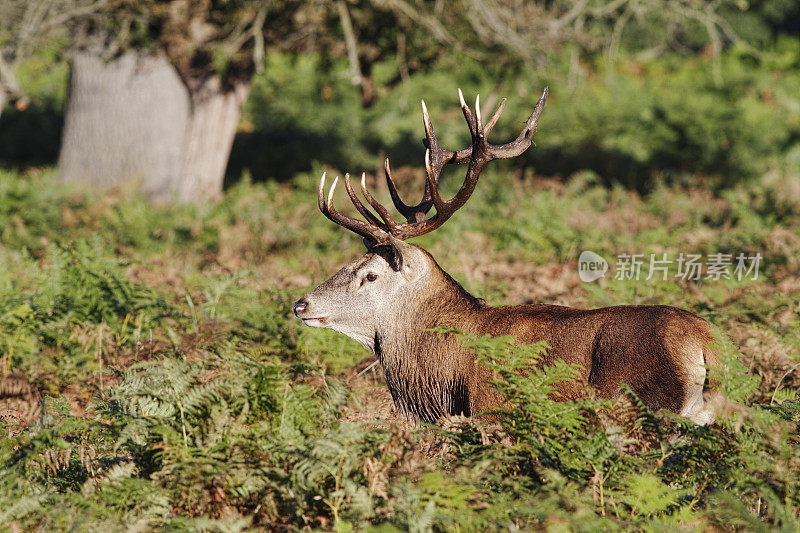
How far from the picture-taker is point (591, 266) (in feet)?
27.0

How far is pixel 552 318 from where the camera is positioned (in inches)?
191

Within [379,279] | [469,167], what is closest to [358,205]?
[379,279]

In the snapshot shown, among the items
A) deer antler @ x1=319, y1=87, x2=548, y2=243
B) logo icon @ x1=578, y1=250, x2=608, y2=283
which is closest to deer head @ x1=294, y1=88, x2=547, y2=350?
deer antler @ x1=319, y1=87, x2=548, y2=243

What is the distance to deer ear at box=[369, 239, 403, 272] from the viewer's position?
211 inches

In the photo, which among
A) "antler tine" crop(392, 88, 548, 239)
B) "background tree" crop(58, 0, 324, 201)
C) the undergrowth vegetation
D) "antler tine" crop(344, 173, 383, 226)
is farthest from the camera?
"background tree" crop(58, 0, 324, 201)

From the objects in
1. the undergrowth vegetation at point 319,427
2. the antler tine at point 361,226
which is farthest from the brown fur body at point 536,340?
the antler tine at point 361,226

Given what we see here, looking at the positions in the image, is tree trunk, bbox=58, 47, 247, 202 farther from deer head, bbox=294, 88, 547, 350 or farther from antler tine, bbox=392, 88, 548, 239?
antler tine, bbox=392, 88, 548, 239

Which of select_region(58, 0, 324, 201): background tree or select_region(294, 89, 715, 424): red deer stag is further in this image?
select_region(58, 0, 324, 201): background tree

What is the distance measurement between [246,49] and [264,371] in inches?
303

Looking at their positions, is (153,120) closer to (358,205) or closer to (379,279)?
(358,205)

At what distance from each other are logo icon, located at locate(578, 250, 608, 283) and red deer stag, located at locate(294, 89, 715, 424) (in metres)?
2.51

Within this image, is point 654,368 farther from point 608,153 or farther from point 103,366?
point 608,153

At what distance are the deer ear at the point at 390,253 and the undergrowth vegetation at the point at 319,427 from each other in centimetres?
84

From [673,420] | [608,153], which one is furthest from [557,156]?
[673,420]
